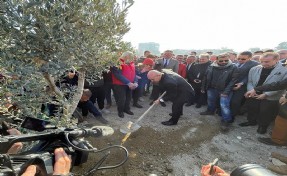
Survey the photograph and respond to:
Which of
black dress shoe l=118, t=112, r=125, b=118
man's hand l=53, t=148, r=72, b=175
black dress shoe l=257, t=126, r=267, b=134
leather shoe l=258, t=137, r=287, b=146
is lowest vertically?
leather shoe l=258, t=137, r=287, b=146

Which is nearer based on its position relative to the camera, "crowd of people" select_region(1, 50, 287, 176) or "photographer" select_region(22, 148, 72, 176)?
"photographer" select_region(22, 148, 72, 176)

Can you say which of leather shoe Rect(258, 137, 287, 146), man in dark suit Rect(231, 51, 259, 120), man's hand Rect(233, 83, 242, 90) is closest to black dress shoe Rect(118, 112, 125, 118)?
man in dark suit Rect(231, 51, 259, 120)

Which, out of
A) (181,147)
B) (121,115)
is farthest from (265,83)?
(121,115)

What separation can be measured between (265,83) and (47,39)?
618 centimetres

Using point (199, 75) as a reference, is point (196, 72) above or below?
above

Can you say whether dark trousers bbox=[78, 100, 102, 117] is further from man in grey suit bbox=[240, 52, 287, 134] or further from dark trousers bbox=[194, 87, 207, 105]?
man in grey suit bbox=[240, 52, 287, 134]

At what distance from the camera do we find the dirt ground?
4.86 meters

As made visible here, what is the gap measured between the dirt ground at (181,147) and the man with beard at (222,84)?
0.53m

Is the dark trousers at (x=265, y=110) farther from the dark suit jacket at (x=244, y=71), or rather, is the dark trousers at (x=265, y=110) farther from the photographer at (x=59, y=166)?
the photographer at (x=59, y=166)

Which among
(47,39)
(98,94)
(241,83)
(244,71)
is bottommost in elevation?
(98,94)

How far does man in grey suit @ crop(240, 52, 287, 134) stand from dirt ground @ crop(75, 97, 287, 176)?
53 cm

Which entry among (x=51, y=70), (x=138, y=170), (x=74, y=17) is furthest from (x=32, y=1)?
(x=138, y=170)

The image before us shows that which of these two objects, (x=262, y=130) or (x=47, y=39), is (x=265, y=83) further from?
(x=47, y=39)

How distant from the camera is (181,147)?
5898 mm
